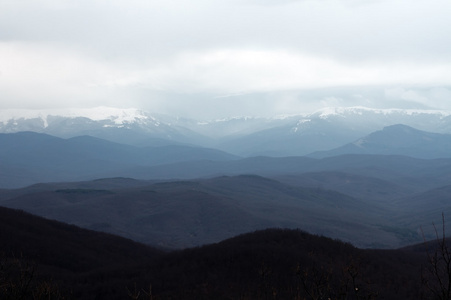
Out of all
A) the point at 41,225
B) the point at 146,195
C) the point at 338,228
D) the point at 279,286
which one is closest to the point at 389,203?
the point at 338,228

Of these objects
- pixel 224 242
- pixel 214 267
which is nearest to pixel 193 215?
pixel 224 242

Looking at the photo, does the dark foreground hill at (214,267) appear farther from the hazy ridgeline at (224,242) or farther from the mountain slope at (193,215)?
the mountain slope at (193,215)

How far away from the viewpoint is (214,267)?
3194cm

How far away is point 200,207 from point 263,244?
8068 cm

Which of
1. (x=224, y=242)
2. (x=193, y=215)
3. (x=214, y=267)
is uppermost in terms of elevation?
(x=224, y=242)

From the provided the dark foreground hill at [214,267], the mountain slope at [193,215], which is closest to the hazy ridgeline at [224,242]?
the dark foreground hill at [214,267]

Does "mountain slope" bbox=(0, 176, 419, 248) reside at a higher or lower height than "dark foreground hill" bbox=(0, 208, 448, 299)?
lower

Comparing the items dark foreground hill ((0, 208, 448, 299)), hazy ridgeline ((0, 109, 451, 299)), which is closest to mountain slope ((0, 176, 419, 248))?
hazy ridgeline ((0, 109, 451, 299))

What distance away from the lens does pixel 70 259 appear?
132 feet

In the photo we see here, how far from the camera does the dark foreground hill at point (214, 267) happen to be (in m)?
26.9

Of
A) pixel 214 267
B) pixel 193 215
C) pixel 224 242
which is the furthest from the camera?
pixel 193 215

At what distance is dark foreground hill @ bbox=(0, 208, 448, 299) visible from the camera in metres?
26.9

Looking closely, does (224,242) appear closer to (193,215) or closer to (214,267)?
(214,267)

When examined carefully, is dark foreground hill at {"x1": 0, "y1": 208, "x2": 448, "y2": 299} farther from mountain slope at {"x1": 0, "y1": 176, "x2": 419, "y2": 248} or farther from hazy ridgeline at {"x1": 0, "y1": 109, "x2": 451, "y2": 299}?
mountain slope at {"x1": 0, "y1": 176, "x2": 419, "y2": 248}
